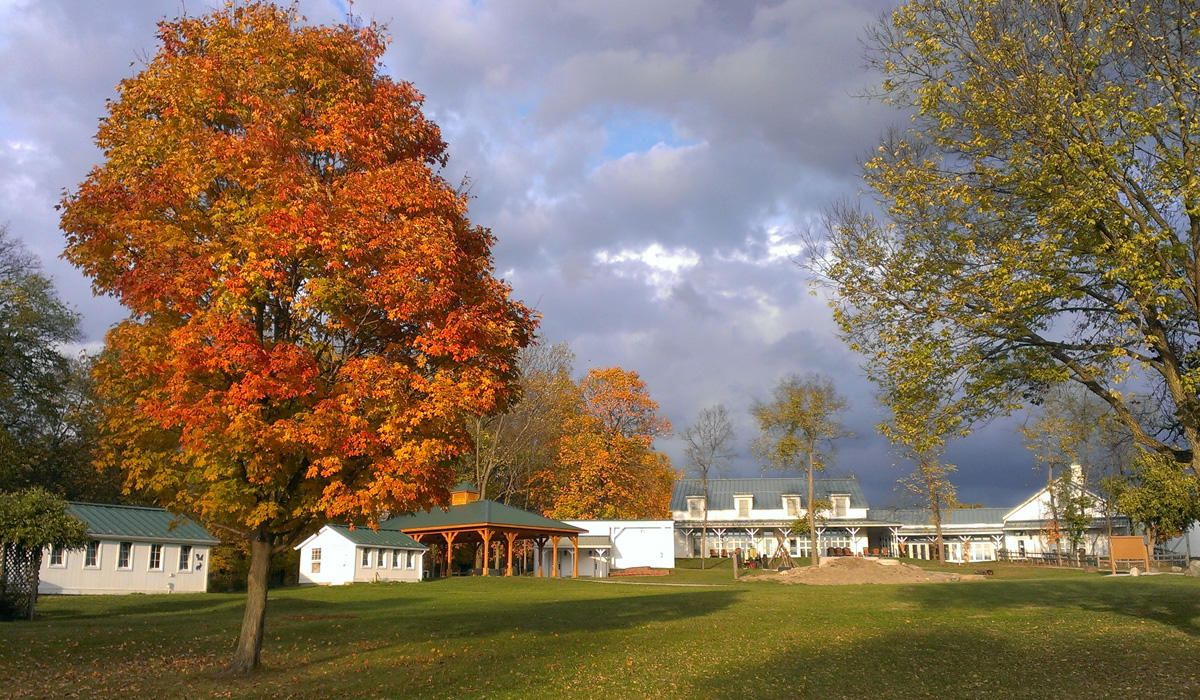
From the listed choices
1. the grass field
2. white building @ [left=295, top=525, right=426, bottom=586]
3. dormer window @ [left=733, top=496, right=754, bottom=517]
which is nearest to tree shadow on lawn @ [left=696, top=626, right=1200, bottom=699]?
the grass field

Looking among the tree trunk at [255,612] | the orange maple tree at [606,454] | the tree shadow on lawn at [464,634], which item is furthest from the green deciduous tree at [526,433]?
the tree trunk at [255,612]

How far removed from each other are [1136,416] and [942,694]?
5.60 m

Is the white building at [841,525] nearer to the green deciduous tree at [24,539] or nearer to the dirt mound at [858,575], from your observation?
the dirt mound at [858,575]

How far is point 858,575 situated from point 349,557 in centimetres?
2618

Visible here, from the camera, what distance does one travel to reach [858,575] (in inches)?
1629

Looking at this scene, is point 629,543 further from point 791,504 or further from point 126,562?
point 126,562

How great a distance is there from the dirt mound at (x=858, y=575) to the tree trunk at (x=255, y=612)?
103ft

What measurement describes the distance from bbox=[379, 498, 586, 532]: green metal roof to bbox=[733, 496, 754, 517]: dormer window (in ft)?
100

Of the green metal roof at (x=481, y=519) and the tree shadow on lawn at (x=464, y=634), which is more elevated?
the green metal roof at (x=481, y=519)

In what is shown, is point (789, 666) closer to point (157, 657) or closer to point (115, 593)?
point (157, 657)

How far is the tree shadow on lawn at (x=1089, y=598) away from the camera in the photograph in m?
21.6

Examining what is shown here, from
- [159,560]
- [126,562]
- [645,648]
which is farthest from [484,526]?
[645,648]

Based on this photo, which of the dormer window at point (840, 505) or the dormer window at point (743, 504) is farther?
the dormer window at point (743, 504)

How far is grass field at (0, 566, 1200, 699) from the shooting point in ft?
39.7
